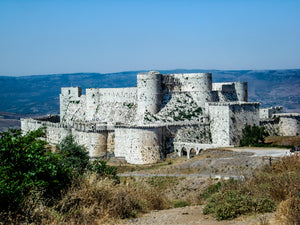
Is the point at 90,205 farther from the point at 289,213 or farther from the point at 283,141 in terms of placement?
the point at 283,141

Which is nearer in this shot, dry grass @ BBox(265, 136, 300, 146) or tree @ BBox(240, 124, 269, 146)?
dry grass @ BBox(265, 136, 300, 146)

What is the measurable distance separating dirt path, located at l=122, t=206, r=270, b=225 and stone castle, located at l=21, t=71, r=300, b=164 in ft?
89.0

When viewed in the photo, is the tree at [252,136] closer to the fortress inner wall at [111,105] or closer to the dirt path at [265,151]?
the dirt path at [265,151]

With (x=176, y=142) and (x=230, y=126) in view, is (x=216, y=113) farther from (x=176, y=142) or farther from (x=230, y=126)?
(x=176, y=142)

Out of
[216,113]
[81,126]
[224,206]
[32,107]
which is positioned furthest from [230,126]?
[32,107]

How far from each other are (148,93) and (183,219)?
114ft

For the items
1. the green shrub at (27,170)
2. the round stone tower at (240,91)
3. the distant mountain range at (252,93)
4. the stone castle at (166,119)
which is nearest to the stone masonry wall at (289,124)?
the stone castle at (166,119)

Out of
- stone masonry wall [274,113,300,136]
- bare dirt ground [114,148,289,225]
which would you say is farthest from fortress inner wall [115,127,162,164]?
stone masonry wall [274,113,300,136]

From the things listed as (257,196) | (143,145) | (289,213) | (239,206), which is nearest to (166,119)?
(143,145)

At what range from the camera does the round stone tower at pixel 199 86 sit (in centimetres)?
5010

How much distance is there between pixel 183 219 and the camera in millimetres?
14578

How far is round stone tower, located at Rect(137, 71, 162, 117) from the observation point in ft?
160

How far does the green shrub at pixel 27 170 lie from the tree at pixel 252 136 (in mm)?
28840

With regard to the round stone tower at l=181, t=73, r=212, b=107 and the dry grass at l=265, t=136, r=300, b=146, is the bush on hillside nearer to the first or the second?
the dry grass at l=265, t=136, r=300, b=146
